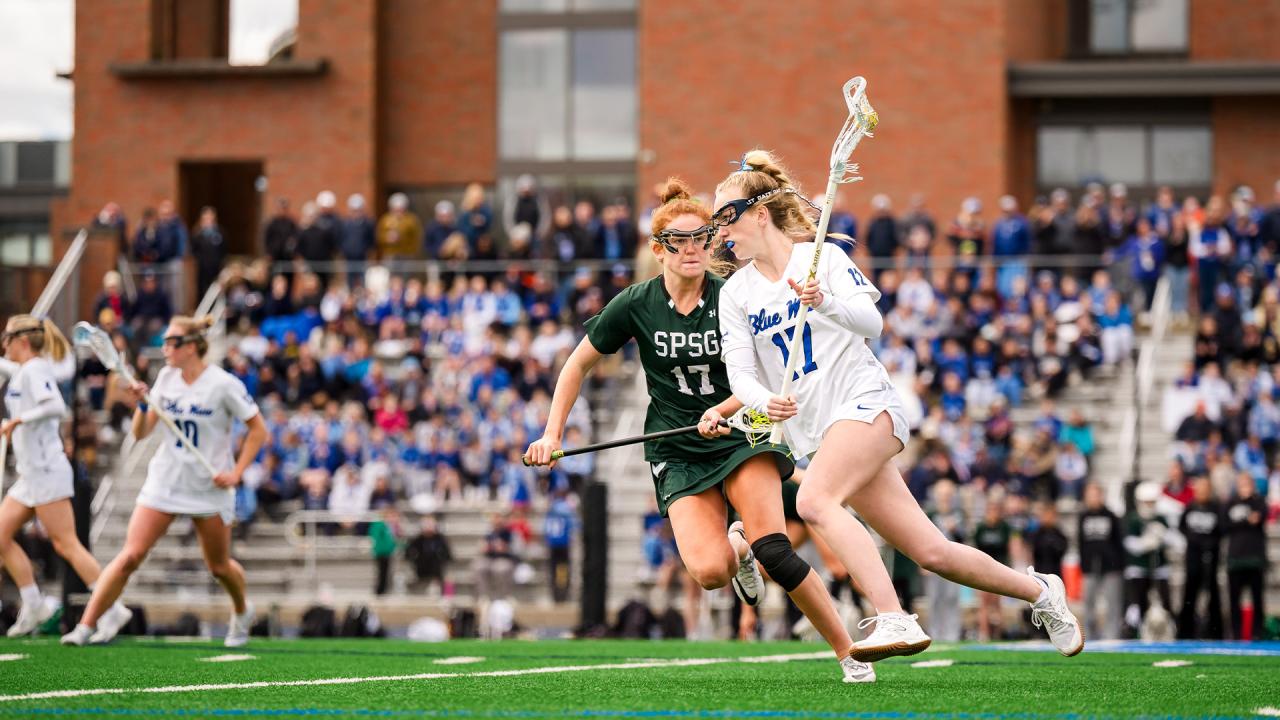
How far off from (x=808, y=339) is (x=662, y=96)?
892 inches

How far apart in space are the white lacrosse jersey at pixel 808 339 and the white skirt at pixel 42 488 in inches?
258

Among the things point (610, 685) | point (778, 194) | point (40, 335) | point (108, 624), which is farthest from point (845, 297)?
point (40, 335)

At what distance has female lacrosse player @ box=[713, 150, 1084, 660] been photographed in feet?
22.8

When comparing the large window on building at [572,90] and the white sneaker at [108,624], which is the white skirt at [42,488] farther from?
the large window on building at [572,90]

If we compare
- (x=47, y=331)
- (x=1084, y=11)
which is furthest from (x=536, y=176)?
(x=47, y=331)

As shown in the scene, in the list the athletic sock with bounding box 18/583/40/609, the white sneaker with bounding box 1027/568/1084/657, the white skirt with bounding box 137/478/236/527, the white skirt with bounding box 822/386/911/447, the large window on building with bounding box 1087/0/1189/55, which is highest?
the large window on building with bounding box 1087/0/1189/55

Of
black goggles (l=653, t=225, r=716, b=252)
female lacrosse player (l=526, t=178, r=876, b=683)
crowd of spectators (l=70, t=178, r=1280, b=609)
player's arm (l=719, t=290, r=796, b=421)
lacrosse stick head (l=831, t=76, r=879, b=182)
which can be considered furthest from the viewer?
crowd of spectators (l=70, t=178, r=1280, b=609)

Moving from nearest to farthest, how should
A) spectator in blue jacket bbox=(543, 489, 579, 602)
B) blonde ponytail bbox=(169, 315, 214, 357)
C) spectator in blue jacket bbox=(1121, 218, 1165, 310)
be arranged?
blonde ponytail bbox=(169, 315, 214, 357) < spectator in blue jacket bbox=(543, 489, 579, 602) < spectator in blue jacket bbox=(1121, 218, 1165, 310)

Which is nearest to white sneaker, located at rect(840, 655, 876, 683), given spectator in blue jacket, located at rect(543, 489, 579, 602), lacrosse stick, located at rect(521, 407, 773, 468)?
lacrosse stick, located at rect(521, 407, 773, 468)

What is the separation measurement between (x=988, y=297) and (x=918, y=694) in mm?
16096

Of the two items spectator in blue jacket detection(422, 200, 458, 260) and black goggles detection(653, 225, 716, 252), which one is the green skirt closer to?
black goggles detection(653, 225, 716, 252)

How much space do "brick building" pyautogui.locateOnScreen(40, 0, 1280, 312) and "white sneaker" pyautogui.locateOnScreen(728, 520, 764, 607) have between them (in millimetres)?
20676

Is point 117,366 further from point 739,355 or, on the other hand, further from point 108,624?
point 739,355

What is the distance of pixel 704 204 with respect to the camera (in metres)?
7.98
